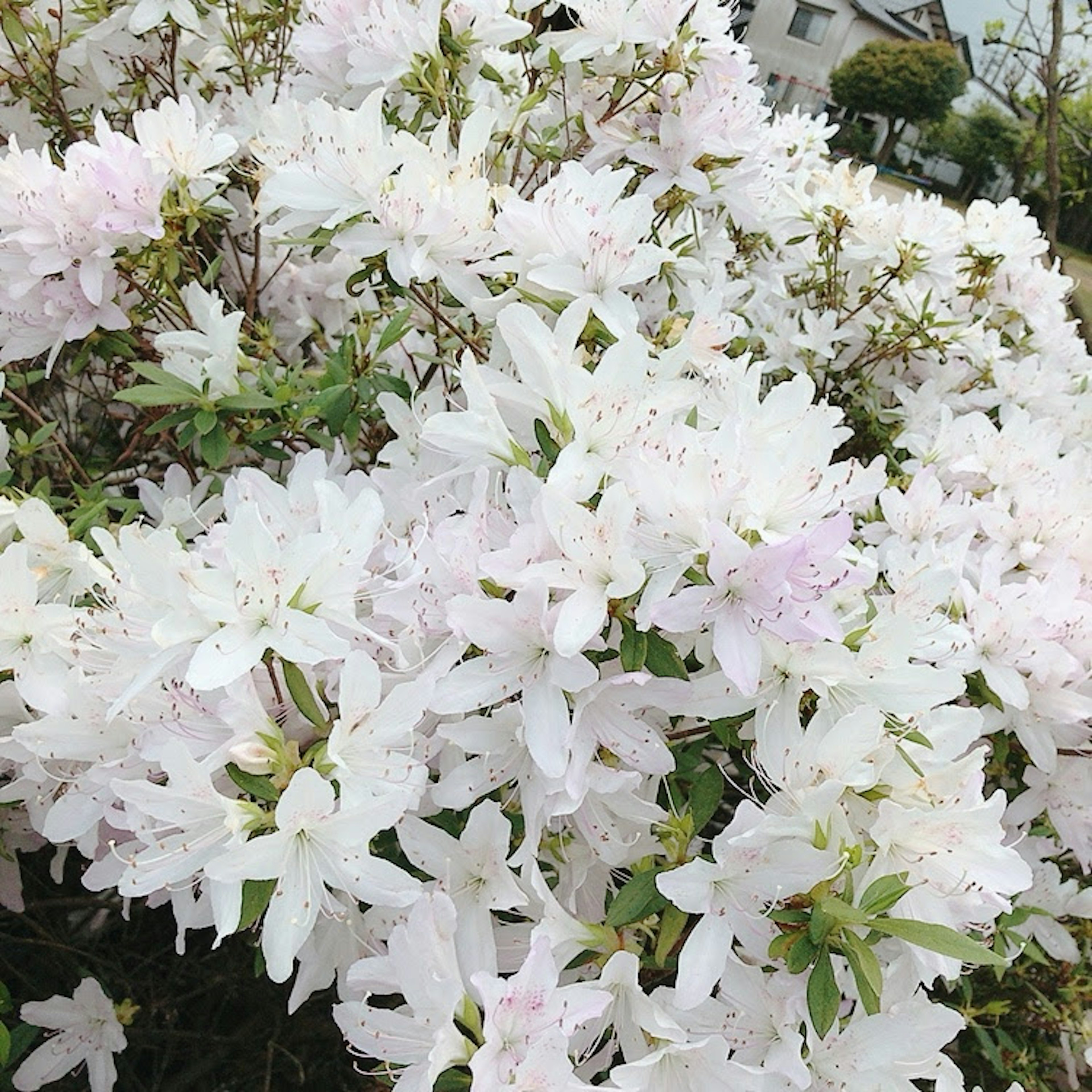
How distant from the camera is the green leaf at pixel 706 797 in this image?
1.15 meters

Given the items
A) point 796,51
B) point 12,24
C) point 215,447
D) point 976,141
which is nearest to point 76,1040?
point 215,447

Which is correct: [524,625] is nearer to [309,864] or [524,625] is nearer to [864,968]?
[309,864]

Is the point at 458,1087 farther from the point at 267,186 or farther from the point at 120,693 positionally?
the point at 267,186

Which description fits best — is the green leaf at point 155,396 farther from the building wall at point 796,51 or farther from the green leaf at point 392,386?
the building wall at point 796,51

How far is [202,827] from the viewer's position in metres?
0.99

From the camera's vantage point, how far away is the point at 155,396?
159cm

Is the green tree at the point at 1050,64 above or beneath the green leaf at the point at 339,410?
above

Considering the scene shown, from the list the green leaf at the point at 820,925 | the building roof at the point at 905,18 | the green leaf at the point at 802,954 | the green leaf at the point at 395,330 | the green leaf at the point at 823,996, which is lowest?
the green leaf at the point at 823,996

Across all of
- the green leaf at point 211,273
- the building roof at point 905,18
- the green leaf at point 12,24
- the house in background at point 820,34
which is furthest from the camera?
the building roof at point 905,18

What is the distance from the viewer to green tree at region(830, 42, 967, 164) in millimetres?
13172

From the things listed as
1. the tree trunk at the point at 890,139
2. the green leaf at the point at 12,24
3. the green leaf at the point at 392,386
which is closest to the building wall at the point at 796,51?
the tree trunk at the point at 890,139

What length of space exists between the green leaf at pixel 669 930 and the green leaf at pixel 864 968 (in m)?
0.17

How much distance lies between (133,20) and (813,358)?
1.88 meters

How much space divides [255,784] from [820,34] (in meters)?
11.3
